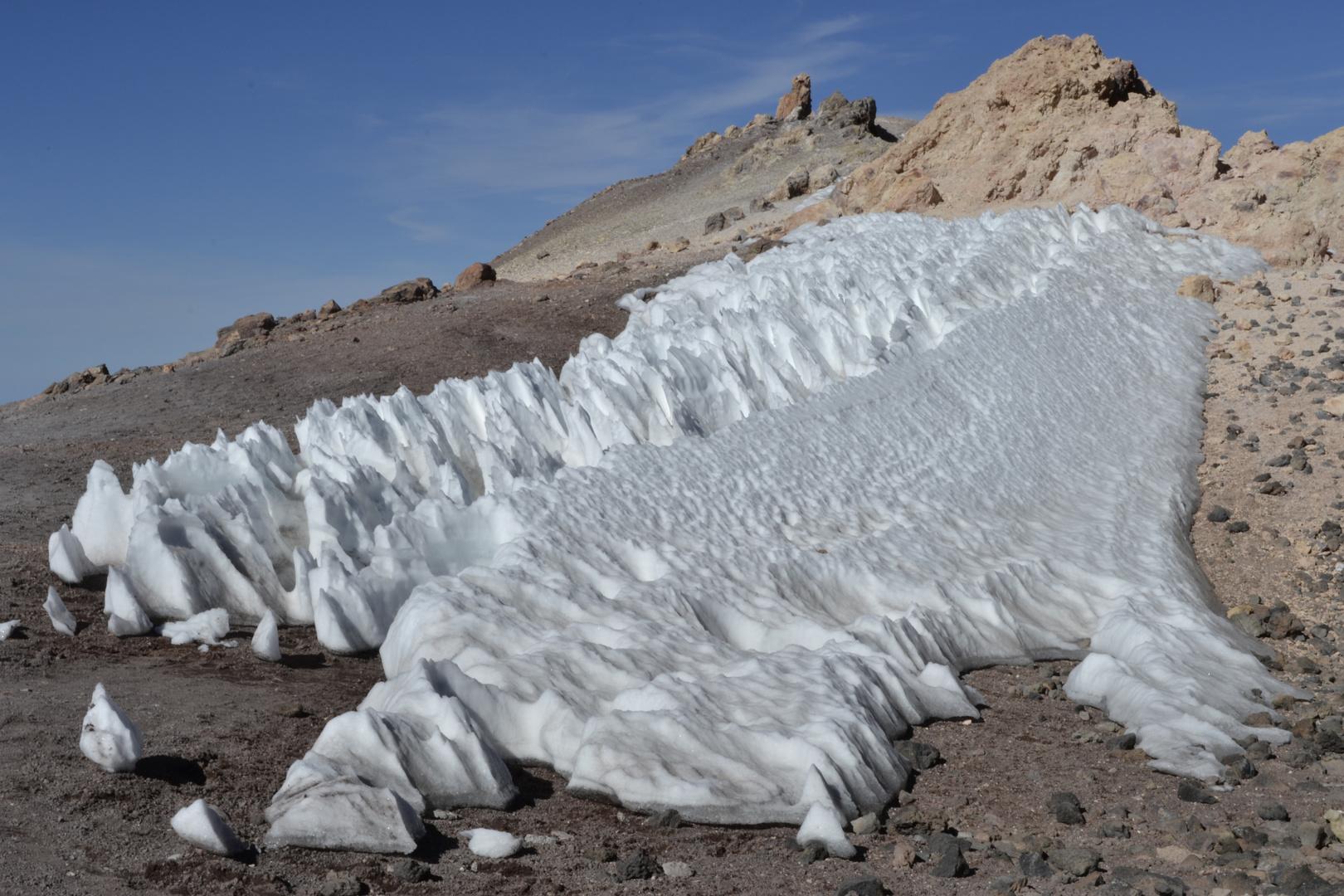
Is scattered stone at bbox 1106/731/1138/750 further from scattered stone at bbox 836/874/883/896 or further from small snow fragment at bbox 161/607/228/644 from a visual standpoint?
small snow fragment at bbox 161/607/228/644

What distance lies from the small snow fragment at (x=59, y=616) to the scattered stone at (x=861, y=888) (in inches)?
177

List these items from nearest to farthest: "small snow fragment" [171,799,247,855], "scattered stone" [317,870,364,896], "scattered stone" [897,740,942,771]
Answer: "scattered stone" [317,870,364,896], "small snow fragment" [171,799,247,855], "scattered stone" [897,740,942,771]

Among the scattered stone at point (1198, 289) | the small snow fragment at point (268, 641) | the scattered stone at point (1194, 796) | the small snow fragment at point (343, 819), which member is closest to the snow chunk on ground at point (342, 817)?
the small snow fragment at point (343, 819)

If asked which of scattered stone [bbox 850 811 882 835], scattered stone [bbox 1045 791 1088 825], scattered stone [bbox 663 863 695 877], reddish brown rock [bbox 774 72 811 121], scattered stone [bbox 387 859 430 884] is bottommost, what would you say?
scattered stone [bbox 1045 791 1088 825]

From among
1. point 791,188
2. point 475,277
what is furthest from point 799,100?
point 475,277

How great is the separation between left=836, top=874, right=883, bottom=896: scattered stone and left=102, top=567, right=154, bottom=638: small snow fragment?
4263 millimetres

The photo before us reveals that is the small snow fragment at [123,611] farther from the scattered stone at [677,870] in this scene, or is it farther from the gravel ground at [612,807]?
the scattered stone at [677,870]

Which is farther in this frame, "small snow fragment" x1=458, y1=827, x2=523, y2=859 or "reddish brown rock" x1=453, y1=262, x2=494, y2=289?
"reddish brown rock" x1=453, y1=262, x2=494, y2=289

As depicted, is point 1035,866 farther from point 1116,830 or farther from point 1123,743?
point 1123,743

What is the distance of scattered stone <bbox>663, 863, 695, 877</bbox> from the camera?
391cm

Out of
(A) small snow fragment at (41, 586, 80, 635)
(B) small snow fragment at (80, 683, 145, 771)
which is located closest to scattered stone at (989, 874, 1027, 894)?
(B) small snow fragment at (80, 683, 145, 771)

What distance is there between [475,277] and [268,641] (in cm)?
1567

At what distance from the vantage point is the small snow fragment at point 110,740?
13.5 feet

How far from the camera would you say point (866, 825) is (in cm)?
430
